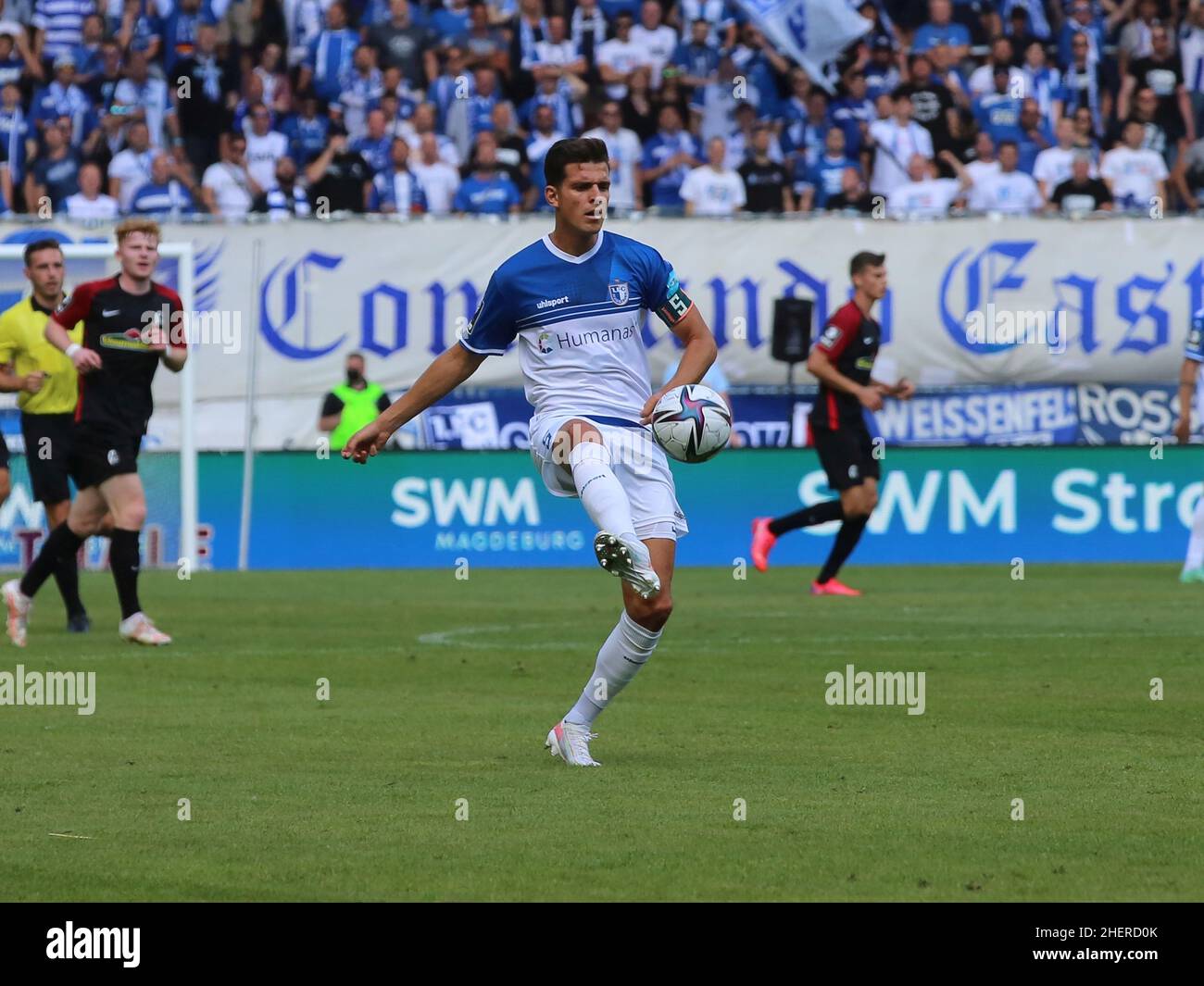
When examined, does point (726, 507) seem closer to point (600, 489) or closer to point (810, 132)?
point (810, 132)

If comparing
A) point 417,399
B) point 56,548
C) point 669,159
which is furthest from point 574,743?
point 669,159

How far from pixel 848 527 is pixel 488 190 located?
7292mm

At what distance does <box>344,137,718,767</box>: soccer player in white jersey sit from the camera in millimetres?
8273

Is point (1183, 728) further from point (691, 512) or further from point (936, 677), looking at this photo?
point (691, 512)

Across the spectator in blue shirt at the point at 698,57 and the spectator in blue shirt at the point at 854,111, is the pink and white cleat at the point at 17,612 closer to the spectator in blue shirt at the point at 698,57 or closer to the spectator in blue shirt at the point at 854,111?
the spectator in blue shirt at the point at 854,111

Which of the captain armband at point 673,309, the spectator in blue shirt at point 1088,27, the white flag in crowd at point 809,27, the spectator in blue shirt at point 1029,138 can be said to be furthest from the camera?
the spectator in blue shirt at point 1088,27

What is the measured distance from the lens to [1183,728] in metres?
9.30

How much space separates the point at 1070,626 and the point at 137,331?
20.6ft

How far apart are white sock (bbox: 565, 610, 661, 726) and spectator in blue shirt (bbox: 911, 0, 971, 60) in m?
17.8

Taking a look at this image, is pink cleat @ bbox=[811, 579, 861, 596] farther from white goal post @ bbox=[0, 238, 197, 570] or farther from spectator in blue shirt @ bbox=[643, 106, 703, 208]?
spectator in blue shirt @ bbox=[643, 106, 703, 208]

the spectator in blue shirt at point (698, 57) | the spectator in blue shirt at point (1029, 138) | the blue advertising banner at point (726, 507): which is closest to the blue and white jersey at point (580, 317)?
the blue advertising banner at point (726, 507)

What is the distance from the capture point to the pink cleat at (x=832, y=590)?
17.9m
